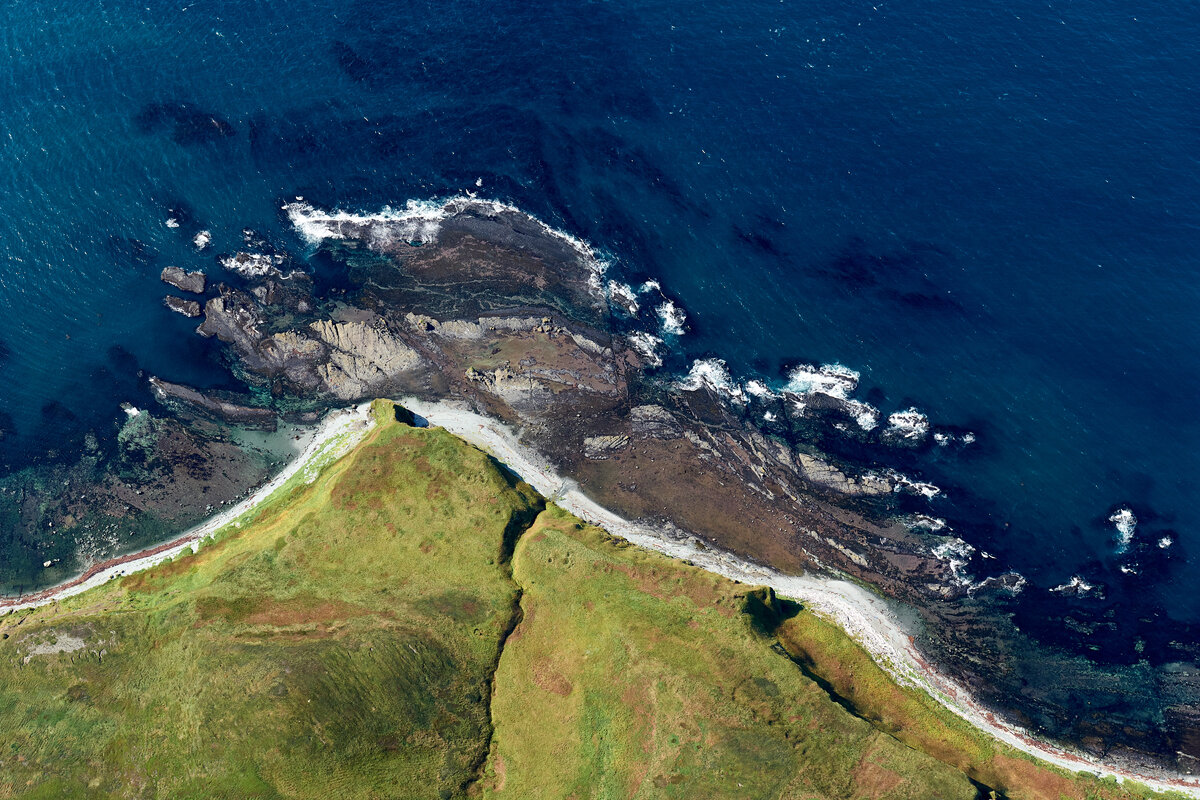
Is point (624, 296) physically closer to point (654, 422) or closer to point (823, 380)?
point (654, 422)

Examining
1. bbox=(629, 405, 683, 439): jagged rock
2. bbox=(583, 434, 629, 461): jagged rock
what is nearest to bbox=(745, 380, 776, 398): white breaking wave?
bbox=(629, 405, 683, 439): jagged rock

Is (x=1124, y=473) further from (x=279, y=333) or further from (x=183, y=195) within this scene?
(x=183, y=195)

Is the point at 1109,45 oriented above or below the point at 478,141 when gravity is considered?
above

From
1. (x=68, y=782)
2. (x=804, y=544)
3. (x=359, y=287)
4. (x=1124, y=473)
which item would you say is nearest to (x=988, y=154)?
(x=1124, y=473)

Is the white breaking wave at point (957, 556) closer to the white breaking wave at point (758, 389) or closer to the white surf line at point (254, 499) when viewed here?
the white breaking wave at point (758, 389)

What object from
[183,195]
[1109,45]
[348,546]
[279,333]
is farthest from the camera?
[1109,45]

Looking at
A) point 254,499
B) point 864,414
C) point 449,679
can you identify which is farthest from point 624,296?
point 254,499

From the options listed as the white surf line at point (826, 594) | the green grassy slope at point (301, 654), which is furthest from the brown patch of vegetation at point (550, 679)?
the white surf line at point (826, 594)
